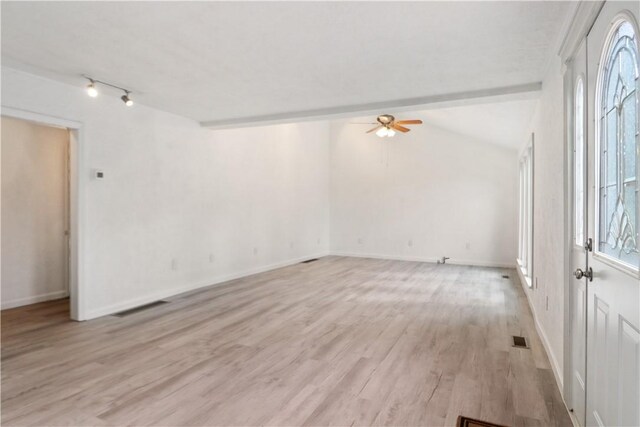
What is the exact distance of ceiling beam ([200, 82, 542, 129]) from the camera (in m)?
3.47

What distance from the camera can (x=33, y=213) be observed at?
464cm

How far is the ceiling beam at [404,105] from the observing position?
11.4ft

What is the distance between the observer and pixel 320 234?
891 cm

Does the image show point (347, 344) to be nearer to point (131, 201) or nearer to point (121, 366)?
point (121, 366)

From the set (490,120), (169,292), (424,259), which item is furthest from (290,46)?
(424,259)

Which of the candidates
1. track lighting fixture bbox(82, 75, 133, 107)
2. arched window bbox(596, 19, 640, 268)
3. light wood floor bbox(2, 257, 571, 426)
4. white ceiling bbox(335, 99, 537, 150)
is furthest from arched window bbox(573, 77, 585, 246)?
track lighting fixture bbox(82, 75, 133, 107)

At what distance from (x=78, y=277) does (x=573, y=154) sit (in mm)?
4549

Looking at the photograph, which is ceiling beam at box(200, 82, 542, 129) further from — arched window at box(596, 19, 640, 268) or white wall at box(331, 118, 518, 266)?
white wall at box(331, 118, 518, 266)

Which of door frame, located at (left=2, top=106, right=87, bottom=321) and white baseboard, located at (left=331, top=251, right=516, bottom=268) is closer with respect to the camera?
door frame, located at (left=2, top=106, right=87, bottom=321)

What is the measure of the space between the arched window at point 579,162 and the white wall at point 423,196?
19.1 ft

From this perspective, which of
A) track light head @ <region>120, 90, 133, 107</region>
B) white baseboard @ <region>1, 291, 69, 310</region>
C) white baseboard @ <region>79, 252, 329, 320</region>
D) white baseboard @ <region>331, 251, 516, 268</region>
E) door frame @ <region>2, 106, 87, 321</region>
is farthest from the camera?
white baseboard @ <region>331, 251, 516, 268</region>

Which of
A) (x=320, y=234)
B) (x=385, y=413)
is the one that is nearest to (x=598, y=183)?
(x=385, y=413)

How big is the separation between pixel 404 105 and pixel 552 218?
6.51 ft

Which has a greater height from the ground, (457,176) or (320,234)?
(457,176)
